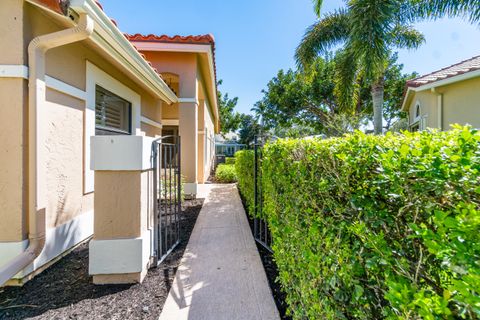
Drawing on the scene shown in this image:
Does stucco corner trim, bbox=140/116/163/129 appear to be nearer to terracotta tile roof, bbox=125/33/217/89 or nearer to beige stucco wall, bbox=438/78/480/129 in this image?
terracotta tile roof, bbox=125/33/217/89

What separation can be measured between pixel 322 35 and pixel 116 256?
12.5 meters

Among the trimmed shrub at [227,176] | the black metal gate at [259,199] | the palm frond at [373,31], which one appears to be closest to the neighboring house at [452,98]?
the palm frond at [373,31]

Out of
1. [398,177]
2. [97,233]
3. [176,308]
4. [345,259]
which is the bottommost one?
[176,308]

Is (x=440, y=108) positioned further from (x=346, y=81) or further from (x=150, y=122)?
(x=150, y=122)

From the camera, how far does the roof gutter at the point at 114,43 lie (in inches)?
109

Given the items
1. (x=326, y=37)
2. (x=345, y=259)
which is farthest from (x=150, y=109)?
(x=326, y=37)

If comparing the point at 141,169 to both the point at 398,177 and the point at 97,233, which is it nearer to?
the point at 97,233

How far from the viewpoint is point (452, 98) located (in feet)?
28.0

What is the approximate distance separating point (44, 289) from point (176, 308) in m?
1.65

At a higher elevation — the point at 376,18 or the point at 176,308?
the point at 376,18

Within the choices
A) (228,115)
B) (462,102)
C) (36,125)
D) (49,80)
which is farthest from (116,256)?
(228,115)

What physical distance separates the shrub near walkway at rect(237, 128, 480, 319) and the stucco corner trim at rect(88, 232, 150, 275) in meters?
1.97

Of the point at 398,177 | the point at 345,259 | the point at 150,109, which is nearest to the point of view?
the point at 398,177

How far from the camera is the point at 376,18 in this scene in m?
7.61
